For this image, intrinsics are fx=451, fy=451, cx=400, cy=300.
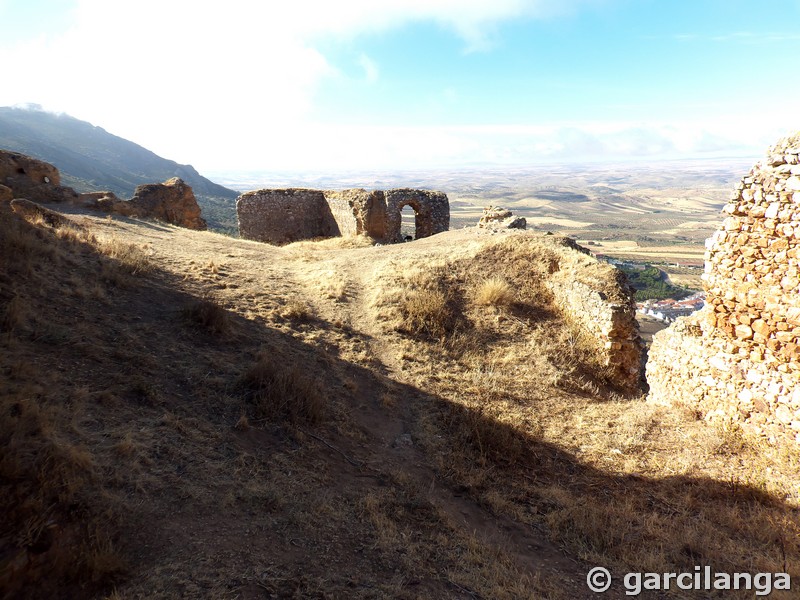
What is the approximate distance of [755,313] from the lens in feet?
18.7

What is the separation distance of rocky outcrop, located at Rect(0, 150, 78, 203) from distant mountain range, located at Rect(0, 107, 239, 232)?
3076 cm

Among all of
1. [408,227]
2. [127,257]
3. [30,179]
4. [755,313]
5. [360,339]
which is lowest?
[360,339]

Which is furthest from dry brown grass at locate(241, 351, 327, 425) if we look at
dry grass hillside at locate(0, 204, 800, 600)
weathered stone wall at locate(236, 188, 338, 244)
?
weathered stone wall at locate(236, 188, 338, 244)

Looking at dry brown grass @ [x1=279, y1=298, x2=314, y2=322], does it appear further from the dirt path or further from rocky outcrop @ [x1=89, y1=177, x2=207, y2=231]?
rocky outcrop @ [x1=89, y1=177, x2=207, y2=231]

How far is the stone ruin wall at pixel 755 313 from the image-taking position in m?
5.27

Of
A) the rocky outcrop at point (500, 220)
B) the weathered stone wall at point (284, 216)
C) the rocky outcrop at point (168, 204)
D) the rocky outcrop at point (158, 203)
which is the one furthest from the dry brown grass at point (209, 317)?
the weathered stone wall at point (284, 216)

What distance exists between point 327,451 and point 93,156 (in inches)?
3904

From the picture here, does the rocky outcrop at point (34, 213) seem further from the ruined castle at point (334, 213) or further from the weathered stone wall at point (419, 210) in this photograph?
the weathered stone wall at point (419, 210)

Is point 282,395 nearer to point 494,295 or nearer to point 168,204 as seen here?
point 494,295

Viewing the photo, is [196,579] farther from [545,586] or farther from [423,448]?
[423,448]

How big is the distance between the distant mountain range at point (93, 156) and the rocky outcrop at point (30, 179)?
30.8 metres

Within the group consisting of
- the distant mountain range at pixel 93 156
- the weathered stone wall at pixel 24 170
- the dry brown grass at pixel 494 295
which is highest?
the distant mountain range at pixel 93 156

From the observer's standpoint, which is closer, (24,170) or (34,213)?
(34,213)

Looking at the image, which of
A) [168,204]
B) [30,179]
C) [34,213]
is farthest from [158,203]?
[34,213]
